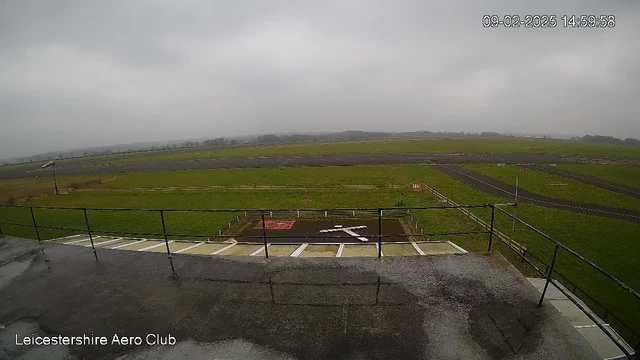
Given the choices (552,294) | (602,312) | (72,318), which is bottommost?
(602,312)

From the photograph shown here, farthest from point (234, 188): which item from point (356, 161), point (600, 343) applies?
point (600, 343)

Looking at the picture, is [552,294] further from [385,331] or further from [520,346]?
[385,331]

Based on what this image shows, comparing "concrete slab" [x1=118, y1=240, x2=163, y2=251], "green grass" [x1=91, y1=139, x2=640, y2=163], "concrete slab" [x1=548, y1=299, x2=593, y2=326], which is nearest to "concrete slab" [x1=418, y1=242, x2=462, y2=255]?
"concrete slab" [x1=548, y1=299, x2=593, y2=326]

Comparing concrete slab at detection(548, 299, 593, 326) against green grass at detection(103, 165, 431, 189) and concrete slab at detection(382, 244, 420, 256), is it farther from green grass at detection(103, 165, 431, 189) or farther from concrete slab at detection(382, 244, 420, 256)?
green grass at detection(103, 165, 431, 189)

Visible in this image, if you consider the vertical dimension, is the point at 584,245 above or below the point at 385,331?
below

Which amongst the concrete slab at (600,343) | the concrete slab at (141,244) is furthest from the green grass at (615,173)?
the concrete slab at (141,244)

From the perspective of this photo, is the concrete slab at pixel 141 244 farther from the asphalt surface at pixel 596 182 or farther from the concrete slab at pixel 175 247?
the asphalt surface at pixel 596 182

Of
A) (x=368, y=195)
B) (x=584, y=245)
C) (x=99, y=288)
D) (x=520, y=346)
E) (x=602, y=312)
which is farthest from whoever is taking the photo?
(x=368, y=195)

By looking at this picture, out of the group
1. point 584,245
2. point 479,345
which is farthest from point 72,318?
point 584,245
